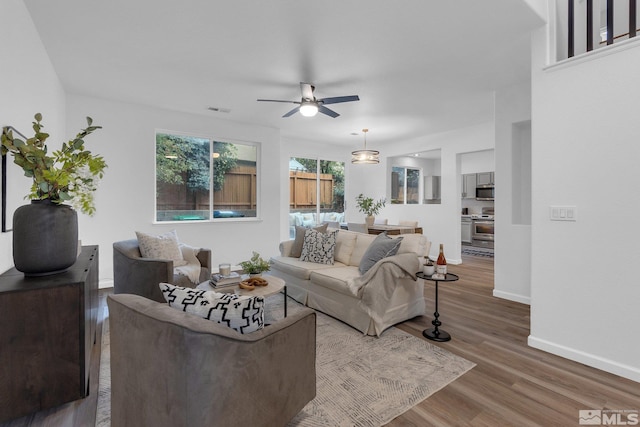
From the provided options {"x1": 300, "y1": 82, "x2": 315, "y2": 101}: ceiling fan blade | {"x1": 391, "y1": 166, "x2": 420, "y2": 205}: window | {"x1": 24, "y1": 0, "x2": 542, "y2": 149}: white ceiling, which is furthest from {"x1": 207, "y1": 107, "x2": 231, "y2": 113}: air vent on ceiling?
{"x1": 391, "y1": 166, "x2": 420, "y2": 205}: window

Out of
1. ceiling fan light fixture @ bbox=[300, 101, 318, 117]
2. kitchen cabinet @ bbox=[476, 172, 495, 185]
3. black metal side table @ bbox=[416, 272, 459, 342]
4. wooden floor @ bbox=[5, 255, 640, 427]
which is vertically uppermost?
ceiling fan light fixture @ bbox=[300, 101, 318, 117]

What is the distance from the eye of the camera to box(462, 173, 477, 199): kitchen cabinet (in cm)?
844

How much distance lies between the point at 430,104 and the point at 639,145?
2.87 m

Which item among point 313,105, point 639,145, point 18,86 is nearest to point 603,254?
point 639,145

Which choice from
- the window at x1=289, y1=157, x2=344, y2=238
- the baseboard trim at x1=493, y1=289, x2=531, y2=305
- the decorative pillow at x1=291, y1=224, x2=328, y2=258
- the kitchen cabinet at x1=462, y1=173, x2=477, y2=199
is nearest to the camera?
the baseboard trim at x1=493, y1=289, x2=531, y2=305

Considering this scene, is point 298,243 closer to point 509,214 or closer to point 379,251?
point 379,251

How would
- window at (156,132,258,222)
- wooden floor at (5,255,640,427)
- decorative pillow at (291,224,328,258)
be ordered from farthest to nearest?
1. window at (156,132,258,222)
2. decorative pillow at (291,224,328,258)
3. wooden floor at (5,255,640,427)

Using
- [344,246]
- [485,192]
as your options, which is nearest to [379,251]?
[344,246]

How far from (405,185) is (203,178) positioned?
5375 millimetres

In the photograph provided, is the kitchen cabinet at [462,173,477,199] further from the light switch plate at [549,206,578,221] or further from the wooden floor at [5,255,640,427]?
the light switch plate at [549,206,578,221]

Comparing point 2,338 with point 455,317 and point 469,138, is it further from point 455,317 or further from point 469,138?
point 469,138

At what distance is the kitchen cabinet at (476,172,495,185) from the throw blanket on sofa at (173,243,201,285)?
7522 mm

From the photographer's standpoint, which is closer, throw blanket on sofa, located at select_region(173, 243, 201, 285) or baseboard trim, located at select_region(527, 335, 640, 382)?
baseboard trim, located at select_region(527, 335, 640, 382)

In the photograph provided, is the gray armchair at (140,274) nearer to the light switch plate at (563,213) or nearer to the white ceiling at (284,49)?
the white ceiling at (284,49)
